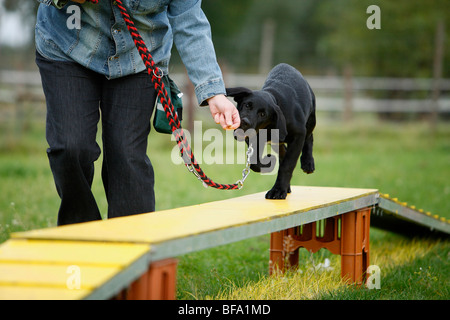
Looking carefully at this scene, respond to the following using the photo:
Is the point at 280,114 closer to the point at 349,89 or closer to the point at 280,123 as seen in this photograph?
the point at 280,123

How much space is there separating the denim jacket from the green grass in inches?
42.5

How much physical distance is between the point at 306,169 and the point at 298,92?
1.79ft

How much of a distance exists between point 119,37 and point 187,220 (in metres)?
0.95

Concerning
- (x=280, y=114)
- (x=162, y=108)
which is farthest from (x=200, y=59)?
(x=280, y=114)

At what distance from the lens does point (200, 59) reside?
2.58 metres

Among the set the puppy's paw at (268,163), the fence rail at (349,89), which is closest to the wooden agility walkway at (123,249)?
the puppy's paw at (268,163)

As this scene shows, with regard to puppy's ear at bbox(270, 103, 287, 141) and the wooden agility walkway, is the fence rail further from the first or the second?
the wooden agility walkway

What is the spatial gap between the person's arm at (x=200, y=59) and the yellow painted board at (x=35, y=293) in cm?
117

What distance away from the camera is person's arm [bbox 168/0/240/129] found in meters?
2.51

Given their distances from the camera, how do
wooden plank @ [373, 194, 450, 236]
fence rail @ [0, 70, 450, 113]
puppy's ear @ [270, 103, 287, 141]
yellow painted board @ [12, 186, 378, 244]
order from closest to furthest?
yellow painted board @ [12, 186, 378, 244], puppy's ear @ [270, 103, 287, 141], wooden plank @ [373, 194, 450, 236], fence rail @ [0, 70, 450, 113]

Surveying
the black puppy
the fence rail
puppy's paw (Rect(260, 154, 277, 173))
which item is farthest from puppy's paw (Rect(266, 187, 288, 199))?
the fence rail
